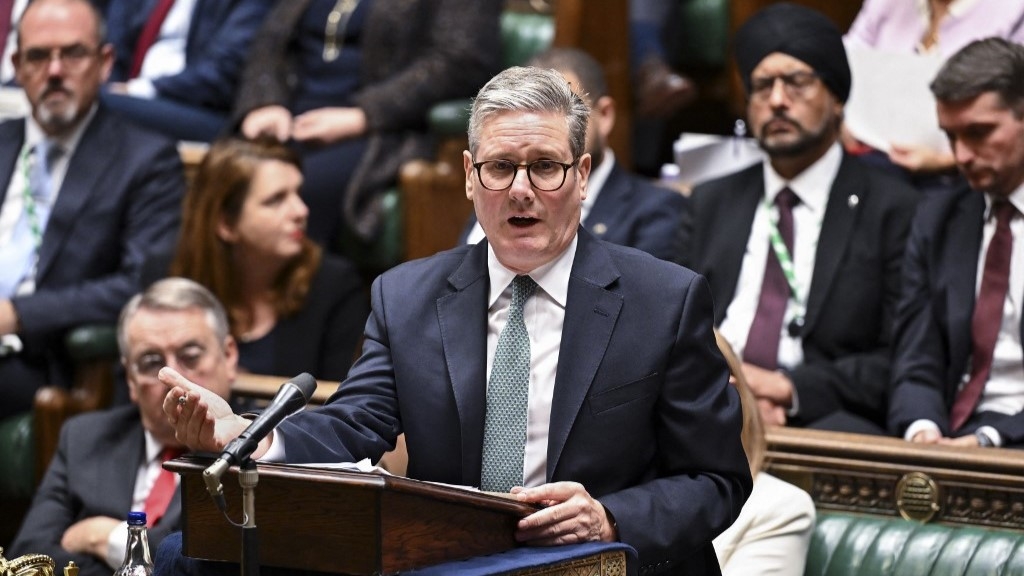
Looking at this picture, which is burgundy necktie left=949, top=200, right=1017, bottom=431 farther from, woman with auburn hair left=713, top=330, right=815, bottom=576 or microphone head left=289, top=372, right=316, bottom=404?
microphone head left=289, top=372, right=316, bottom=404

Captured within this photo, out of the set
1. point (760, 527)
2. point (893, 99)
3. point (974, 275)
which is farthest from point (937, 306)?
point (760, 527)

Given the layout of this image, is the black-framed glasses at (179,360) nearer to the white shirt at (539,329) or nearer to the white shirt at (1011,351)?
the white shirt at (539,329)

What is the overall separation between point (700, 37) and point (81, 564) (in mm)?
2506

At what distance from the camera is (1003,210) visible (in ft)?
11.3

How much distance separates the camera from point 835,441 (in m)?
3.12

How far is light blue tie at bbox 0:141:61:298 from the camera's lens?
432cm

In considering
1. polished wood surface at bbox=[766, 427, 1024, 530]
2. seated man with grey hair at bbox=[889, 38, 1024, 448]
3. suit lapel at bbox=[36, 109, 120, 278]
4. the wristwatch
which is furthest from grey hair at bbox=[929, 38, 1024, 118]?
suit lapel at bbox=[36, 109, 120, 278]

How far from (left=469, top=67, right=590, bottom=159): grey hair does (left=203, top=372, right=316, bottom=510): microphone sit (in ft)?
1.63

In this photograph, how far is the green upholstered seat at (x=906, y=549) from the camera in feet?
9.56

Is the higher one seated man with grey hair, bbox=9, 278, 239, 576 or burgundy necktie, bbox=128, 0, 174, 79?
burgundy necktie, bbox=128, 0, 174, 79

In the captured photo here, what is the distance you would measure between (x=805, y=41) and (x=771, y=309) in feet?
2.07

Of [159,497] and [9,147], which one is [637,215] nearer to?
[159,497]

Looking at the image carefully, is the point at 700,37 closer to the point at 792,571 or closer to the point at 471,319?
the point at 792,571

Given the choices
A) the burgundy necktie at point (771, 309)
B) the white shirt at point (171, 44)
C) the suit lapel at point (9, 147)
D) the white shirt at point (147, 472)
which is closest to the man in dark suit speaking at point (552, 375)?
the white shirt at point (147, 472)
